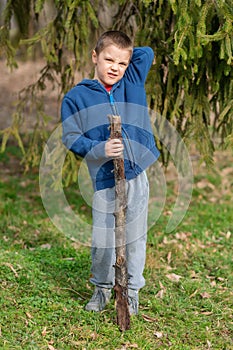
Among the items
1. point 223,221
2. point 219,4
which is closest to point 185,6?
point 219,4

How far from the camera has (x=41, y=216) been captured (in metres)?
6.16

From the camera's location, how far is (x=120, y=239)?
3662 mm

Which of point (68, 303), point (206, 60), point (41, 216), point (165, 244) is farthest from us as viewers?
point (41, 216)

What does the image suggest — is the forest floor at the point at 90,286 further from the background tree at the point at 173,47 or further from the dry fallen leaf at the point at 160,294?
the background tree at the point at 173,47

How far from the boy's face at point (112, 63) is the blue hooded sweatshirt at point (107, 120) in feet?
0.22

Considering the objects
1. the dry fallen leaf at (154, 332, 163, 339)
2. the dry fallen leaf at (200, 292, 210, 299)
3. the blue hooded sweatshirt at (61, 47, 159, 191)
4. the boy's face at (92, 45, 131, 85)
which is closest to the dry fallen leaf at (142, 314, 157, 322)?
the dry fallen leaf at (154, 332, 163, 339)

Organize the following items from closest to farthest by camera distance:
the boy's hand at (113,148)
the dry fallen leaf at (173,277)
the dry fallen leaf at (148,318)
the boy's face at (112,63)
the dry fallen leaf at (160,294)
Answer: the boy's hand at (113,148) < the boy's face at (112,63) < the dry fallen leaf at (148,318) < the dry fallen leaf at (160,294) < the dry fallen leaf at (173,277)

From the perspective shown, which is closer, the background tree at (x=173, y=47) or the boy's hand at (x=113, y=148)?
the boy's hand at (x=113, y=148)

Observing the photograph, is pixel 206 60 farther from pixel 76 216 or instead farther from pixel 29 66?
pixel 29 66

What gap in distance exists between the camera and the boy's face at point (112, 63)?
11.7ft

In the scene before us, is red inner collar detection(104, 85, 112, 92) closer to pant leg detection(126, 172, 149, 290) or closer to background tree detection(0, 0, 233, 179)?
pant leg detection(126, 172, 149, 290)

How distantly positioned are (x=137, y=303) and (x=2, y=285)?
1034mm

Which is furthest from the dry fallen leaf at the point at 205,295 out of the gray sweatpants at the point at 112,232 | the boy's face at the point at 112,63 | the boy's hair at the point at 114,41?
the boy's hair at the point at 114,41

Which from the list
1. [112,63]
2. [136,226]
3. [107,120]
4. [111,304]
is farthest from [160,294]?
[112,63]
